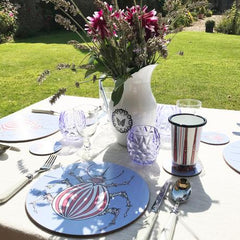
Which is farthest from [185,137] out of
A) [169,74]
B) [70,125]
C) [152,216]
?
[169,74]

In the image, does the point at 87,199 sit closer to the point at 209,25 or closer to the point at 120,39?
the point at 120,39

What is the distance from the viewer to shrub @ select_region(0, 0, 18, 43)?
331 inches

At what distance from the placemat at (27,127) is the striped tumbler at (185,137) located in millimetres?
543

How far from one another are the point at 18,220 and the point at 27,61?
5.57 m

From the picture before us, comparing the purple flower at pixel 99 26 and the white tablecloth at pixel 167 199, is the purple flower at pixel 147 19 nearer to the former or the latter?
the purple flower at pixel 99 26

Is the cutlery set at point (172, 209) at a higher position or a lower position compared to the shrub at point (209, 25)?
higher

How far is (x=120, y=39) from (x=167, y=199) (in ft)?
1.65

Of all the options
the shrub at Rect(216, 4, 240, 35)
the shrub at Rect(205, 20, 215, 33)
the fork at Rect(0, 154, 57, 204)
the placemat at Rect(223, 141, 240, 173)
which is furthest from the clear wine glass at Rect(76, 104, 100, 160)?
the shrub at Rect(205, 20, 215, 33)

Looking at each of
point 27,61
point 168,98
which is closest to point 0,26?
point 27,61

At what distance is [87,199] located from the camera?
30.9 inches

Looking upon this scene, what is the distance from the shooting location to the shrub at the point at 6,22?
8406mm

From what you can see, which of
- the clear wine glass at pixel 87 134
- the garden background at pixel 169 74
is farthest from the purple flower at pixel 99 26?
the garden background at pixel 169 74

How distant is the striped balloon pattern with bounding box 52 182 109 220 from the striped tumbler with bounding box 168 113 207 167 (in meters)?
0.24

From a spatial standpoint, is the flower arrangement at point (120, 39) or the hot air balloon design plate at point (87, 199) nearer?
the hot air balloon design plate at point (87, 199)
